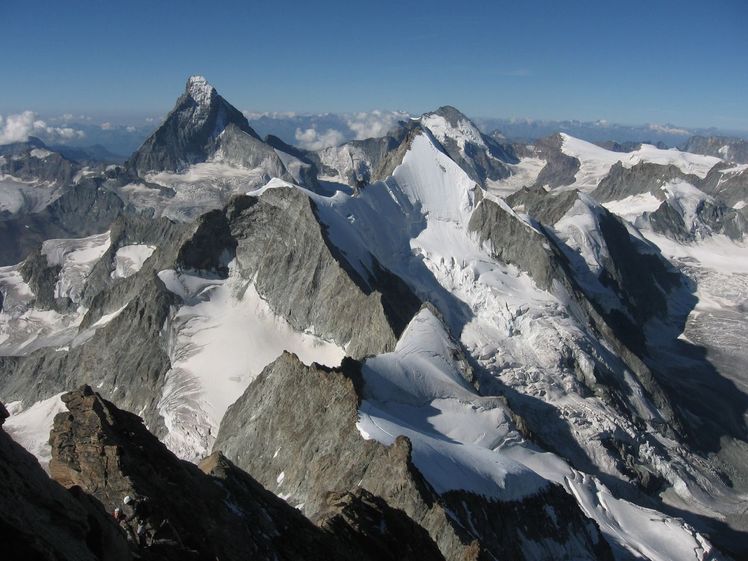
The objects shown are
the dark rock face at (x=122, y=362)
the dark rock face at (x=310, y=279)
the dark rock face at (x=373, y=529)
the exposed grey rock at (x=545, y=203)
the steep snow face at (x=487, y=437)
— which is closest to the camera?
the dark rock face at (x=373, y=529)

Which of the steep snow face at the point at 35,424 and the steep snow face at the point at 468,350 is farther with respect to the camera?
the steep snow face at the point at 35,424

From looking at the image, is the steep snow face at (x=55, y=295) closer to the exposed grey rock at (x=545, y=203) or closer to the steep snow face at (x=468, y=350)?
the steep snow face at (x=468, y=350)

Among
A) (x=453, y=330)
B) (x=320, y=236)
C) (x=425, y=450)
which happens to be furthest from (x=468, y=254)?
(x=425, y=450)

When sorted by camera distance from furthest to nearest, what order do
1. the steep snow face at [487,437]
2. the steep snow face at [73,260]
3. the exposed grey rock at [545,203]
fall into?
the steep snow face at [73,260], the exposed grey rock at [545,203], the steep snow face at [487,437]

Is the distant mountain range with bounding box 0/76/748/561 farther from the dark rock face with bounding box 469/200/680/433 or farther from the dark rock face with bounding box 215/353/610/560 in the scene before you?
the dark rock face with bounding box 469/200/680/433

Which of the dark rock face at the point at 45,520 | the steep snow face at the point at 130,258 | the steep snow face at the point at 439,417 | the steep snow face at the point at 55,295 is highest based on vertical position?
the dark rock face at the point at 45,520

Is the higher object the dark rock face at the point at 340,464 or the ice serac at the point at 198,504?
the ice serac at the point at 198,504

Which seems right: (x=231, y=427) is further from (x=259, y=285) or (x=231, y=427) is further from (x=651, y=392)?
(x=651, y=392)

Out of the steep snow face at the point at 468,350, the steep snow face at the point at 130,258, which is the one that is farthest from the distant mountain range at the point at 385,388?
the steep snow face at the point at 130,258
